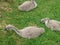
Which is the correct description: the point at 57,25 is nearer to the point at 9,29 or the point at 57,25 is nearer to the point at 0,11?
the point at 9,29

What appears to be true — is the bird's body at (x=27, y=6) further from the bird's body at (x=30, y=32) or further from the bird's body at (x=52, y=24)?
the bird's body at (x=30, y=32)

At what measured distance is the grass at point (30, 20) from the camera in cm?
593

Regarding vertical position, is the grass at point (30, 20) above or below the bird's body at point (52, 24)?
below

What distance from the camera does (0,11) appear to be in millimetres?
7215

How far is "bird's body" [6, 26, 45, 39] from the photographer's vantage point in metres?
5.93

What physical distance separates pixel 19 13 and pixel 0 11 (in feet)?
1.85

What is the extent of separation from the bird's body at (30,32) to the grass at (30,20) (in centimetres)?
9

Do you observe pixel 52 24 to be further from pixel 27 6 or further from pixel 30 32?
pixel 27 6

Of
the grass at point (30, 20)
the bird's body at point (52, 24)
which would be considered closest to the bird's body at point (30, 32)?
the grass at point (30, 20)

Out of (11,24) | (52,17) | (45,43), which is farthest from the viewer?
(52,17)

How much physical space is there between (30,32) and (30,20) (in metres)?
0.96

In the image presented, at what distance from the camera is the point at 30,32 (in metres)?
5.93

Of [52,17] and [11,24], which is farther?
[52,17]

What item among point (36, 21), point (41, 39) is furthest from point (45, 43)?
point (36, 21)
